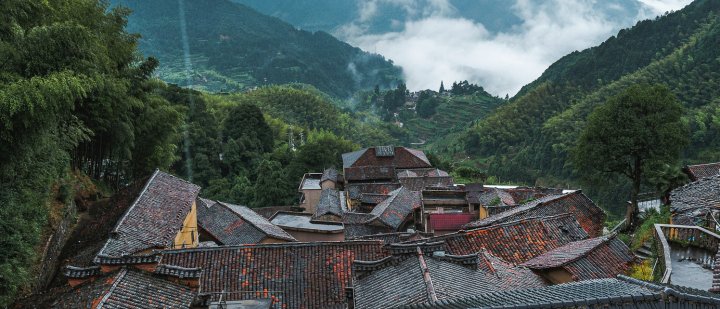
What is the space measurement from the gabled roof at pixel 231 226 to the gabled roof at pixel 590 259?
389 inches

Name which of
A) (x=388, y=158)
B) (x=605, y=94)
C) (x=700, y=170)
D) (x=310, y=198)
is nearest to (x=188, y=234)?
(x=310, y=198)

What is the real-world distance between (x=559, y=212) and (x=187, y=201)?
1264 cm

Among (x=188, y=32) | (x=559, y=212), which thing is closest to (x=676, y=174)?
(x=559, y=212)

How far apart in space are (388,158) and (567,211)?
68.3 feet

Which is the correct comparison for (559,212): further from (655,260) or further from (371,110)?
(371,110)

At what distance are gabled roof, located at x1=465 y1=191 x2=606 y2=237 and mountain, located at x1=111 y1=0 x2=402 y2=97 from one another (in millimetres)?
90673

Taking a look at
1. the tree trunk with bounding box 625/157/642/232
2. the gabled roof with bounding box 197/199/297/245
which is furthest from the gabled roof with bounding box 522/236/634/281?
the gabled roof with bounding box 197/199/297/245

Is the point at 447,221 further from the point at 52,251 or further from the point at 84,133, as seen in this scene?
the point at 52,251

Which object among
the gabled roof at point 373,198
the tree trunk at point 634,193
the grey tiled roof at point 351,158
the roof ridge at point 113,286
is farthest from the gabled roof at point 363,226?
the roof ridge at point 113,286

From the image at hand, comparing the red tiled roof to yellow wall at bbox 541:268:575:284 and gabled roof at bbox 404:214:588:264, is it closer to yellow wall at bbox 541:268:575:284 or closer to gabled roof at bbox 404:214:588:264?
gabled roof at bbox 404:214:588:264

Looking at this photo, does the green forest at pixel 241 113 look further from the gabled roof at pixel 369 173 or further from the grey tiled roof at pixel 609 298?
the grey tiled roof at pixel 609 298

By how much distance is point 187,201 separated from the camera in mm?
18031

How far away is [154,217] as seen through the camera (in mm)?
15852

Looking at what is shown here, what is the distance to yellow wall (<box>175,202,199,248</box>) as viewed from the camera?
56.3 feet
